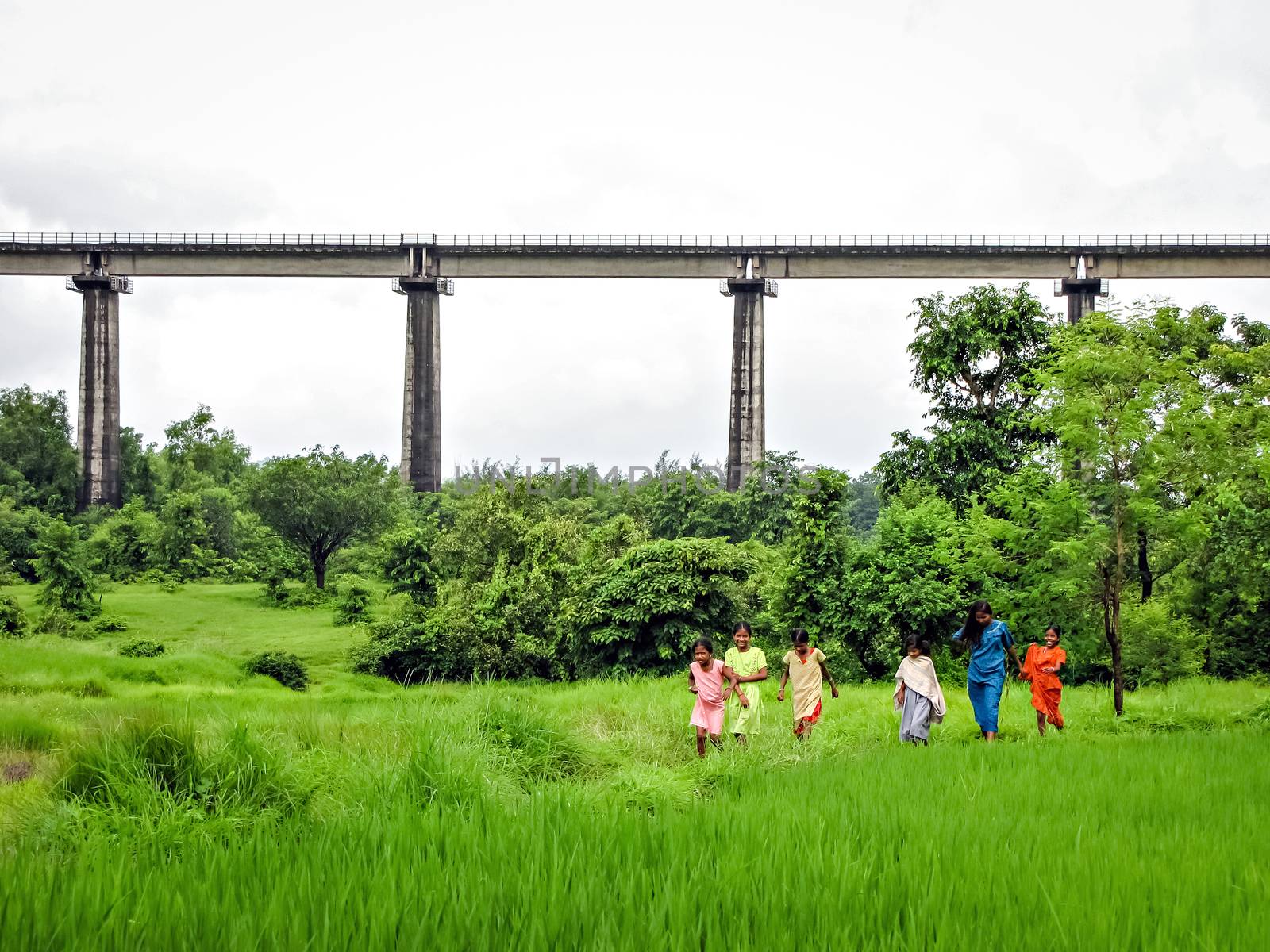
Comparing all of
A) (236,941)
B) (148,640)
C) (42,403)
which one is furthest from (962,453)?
(42,403)

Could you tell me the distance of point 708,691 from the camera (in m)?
11.4

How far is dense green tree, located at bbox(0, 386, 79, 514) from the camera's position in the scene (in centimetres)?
6216

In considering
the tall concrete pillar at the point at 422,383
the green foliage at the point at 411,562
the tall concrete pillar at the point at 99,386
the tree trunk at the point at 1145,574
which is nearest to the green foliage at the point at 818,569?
the tree trunk at the point at 1145,574

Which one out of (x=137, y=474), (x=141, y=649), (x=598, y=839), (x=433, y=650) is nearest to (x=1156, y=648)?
(x=433, y=650)

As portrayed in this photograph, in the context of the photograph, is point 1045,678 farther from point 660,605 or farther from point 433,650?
point 433,650

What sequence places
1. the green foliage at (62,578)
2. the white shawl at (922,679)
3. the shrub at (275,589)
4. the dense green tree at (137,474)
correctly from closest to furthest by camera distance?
the white shawl at (922,679)
the green foliage at (62,578)
the shrub at (275,589)
the dense green tree at (137,474)

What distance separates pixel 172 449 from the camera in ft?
264

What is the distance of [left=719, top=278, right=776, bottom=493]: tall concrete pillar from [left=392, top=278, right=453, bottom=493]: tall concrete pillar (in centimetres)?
1403

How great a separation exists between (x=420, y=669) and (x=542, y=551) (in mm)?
5212

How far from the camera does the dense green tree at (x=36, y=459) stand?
204 ft

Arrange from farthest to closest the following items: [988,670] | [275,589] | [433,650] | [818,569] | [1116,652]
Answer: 1. [275,589]
2. [433,650]
3. [818,569]
4. [1116,652]
5. [988,670]

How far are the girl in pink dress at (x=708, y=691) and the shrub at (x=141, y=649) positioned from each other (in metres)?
22.8

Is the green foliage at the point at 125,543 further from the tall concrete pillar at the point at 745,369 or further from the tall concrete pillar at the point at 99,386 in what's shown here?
the tall concrete pillar at the point at 745,369

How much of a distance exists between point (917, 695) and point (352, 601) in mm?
31986
